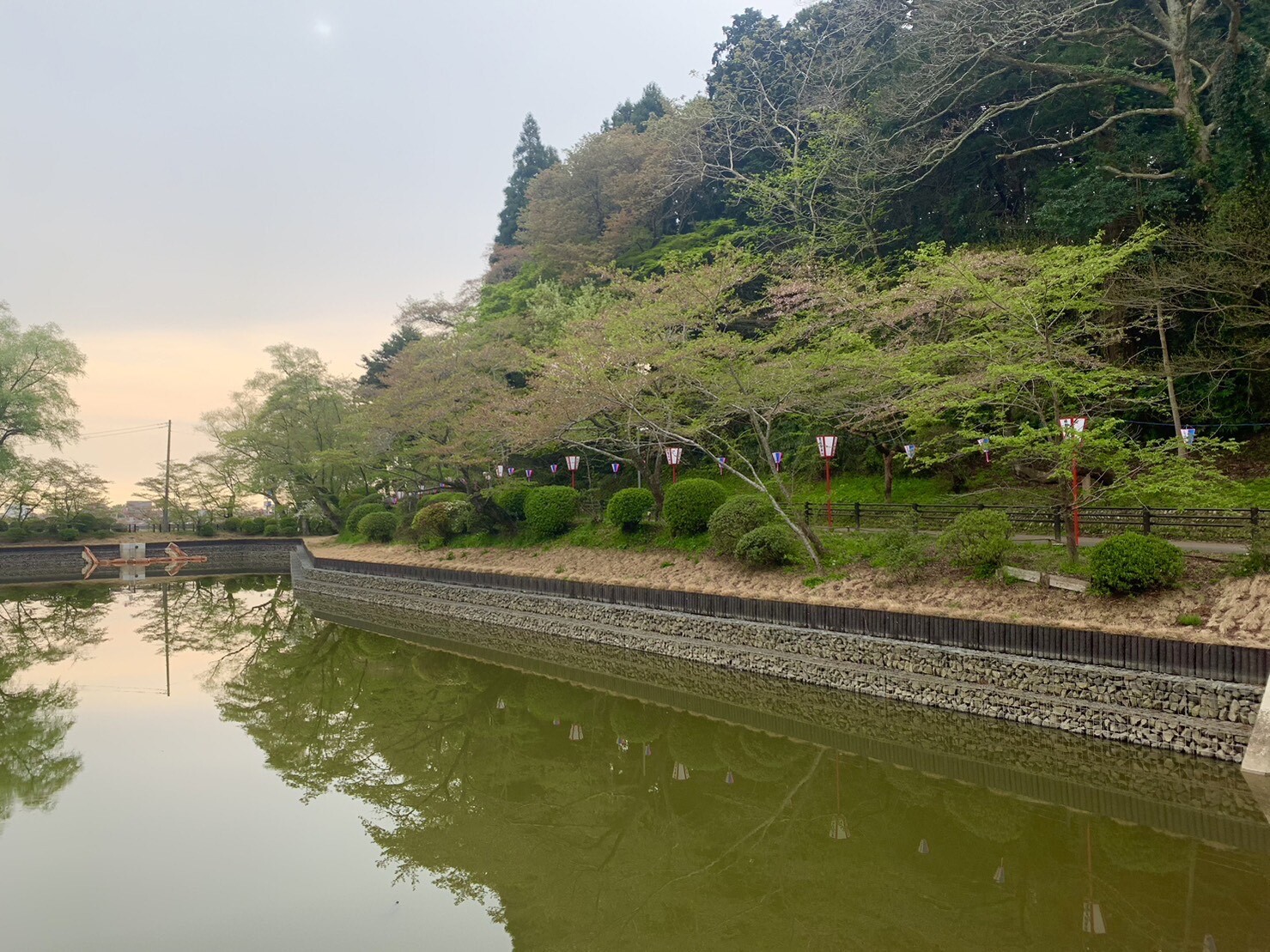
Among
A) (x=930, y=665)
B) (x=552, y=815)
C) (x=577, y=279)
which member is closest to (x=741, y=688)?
(x=930, y=665)

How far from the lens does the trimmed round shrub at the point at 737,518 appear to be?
15328 millimetres

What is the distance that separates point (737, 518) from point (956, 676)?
605 centimetres

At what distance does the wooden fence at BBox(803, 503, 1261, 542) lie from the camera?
35.9 ft

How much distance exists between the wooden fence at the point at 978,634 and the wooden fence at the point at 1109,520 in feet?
8.63

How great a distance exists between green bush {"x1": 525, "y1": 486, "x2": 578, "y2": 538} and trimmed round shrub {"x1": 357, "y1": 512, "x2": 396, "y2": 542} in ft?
33.8

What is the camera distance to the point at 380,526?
29719 mm

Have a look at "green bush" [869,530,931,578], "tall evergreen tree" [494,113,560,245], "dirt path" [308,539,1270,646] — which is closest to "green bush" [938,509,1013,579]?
"dirt path" [308,539,1270,646]

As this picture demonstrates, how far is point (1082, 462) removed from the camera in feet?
38.0

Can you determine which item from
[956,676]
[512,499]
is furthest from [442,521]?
[956,676]

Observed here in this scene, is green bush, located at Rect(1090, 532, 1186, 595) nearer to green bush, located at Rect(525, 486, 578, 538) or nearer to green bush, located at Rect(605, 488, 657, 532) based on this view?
green bush, located at Rect(605, 488, 657, 532)

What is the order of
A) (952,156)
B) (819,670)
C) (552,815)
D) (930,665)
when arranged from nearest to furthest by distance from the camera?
(552,815) < (930,665) < (819,670) < (952,156)

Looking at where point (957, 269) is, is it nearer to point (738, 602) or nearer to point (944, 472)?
point (738, 602)

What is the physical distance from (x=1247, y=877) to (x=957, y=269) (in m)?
9.23

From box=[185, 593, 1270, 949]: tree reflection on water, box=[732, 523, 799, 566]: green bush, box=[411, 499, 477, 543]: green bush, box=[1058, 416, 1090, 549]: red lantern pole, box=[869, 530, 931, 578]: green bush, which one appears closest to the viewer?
box=[185, 593, 1270, 949]: tree reflection on water
